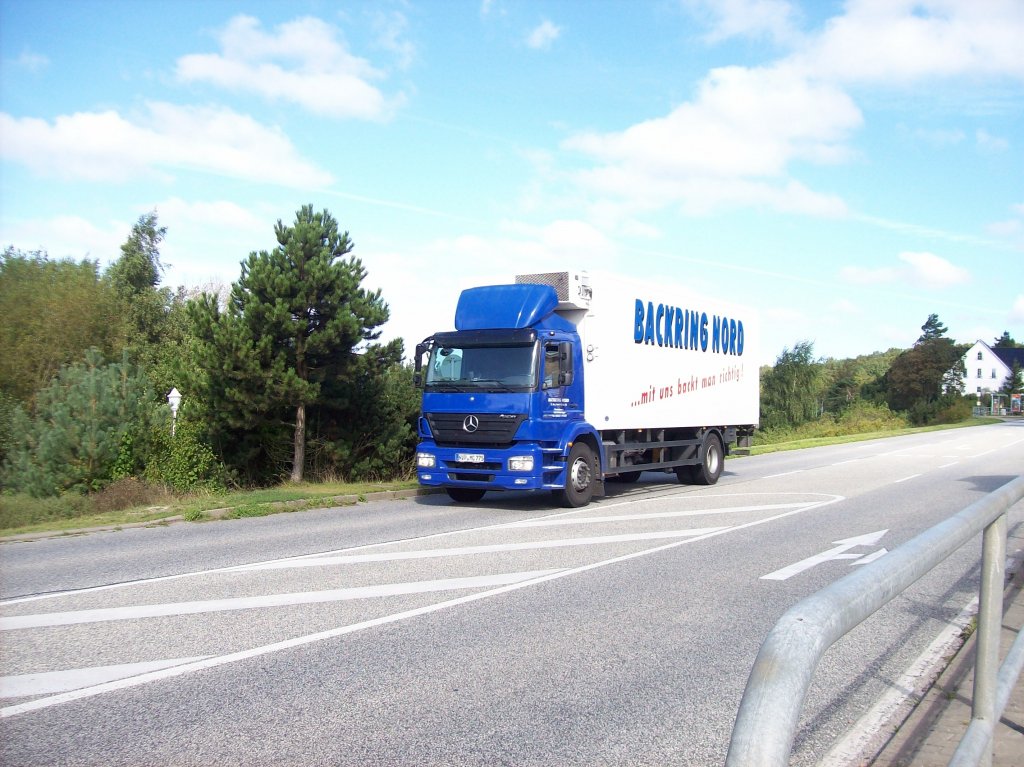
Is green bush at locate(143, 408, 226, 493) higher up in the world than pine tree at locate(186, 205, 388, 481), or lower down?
lower down

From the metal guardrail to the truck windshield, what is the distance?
10.1 m

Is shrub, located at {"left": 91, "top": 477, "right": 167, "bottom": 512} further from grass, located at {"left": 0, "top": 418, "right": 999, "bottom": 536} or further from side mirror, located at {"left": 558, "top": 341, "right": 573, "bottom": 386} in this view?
side mirror, located at {"left": 558, "top": 341, "right": 573, "bottom": 386}

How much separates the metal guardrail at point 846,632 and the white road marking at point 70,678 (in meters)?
4.39

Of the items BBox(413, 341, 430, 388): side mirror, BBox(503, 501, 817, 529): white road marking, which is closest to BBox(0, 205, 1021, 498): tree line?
BBox(413, 341, 430, 388): side mirror

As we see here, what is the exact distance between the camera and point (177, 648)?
18.7 feet

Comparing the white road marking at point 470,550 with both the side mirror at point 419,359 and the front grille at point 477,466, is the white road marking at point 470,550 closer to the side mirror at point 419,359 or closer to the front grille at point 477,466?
the front grille at point 477,466

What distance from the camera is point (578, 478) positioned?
46.4 ft

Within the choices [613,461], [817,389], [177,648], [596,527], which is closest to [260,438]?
[613,461]

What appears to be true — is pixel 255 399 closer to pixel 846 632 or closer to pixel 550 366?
pixel 550 366

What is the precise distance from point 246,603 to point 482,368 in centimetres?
734

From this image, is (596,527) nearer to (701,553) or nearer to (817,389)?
(701,553)

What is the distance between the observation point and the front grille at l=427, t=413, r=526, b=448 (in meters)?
13.4

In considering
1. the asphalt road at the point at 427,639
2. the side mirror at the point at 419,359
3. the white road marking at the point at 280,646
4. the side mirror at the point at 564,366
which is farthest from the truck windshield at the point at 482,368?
the white road marking at the point at 280,646

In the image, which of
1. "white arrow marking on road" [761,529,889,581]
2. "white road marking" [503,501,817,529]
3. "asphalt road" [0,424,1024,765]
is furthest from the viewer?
"white road marking" [503,501,817,529]
